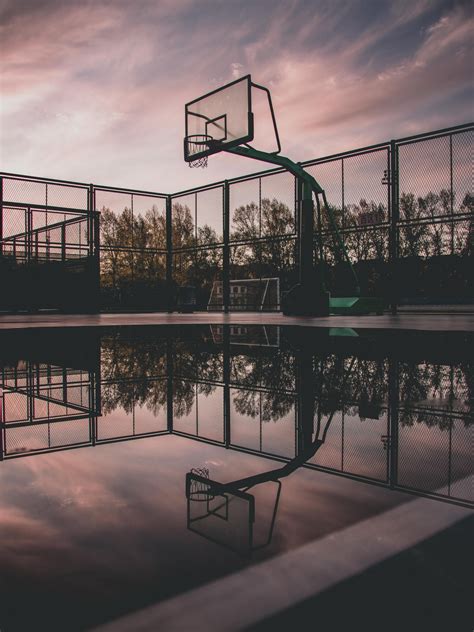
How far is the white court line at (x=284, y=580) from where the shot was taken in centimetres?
40

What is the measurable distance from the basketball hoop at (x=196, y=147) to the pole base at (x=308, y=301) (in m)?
3.20

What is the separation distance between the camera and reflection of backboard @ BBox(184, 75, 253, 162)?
8.95 meters

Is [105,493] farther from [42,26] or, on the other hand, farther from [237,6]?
[42,26]

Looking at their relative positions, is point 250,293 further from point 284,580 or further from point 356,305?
point 284,580

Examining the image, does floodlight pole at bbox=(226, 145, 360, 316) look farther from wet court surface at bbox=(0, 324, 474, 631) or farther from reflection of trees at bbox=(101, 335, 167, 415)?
wet court surface at bbox=(0, 324, 474, 631)

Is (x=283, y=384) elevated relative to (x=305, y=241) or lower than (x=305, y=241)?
lower

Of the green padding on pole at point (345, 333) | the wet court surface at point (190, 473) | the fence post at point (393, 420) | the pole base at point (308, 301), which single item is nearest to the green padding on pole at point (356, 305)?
the pole base at point (308, 301)

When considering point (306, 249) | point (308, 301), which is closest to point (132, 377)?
point (306, 249)

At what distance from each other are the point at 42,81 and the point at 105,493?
9.81m

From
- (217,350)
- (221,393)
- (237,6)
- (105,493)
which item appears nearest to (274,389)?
(221,393)

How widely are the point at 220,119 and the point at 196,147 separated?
74 centimetres

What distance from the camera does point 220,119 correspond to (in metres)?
9.52

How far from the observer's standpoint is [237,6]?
310 inches

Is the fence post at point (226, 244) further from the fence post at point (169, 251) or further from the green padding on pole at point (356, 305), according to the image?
the green padding on pole at point (356, 305)
